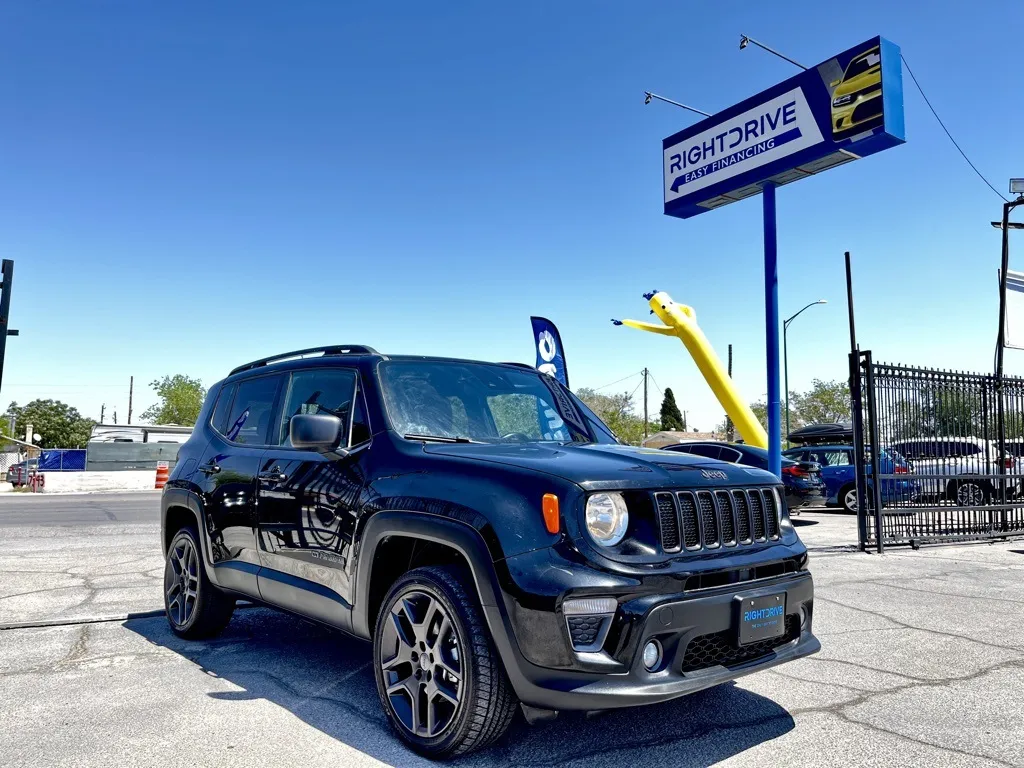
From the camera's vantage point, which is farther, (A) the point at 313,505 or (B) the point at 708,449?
(B) the point at 708,449

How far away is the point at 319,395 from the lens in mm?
4645

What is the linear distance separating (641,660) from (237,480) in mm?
2931

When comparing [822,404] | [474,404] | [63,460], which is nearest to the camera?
[474,404]

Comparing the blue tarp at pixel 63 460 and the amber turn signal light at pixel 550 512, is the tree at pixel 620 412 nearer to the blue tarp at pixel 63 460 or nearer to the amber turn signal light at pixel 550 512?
the blue tarp at pixel 63 460

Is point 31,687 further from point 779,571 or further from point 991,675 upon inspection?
point 991,675

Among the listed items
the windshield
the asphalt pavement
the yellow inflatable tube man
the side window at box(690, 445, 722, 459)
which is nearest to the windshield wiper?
the windshield

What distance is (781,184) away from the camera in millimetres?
15773

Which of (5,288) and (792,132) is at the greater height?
(792,132)

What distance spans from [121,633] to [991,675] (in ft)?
18.6

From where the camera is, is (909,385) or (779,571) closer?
(779,571)

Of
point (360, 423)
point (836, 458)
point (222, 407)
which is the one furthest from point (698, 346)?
point (360, 423)

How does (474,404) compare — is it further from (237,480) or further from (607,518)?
(237,480)

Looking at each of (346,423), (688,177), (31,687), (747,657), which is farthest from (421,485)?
(688,177)

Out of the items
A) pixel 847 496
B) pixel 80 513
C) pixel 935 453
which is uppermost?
pixel 935 453
